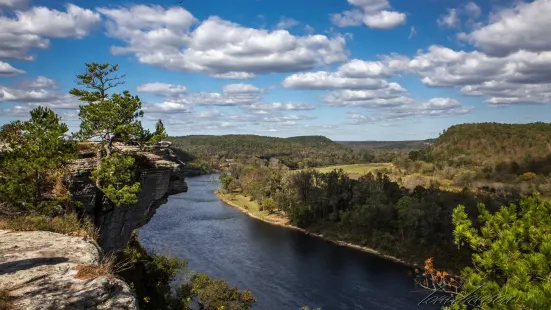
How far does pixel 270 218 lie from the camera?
99.8 m

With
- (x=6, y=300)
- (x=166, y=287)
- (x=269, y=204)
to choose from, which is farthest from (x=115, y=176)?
(x=269, y=204)

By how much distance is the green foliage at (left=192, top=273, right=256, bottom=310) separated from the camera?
3503 centimetres

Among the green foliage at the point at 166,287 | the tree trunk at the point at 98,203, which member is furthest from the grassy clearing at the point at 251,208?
the tree trunk at the point at 98,203

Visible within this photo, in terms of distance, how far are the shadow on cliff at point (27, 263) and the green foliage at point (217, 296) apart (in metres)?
24.6

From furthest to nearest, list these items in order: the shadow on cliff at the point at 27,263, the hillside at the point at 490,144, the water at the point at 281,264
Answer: the hillside at the point at 490,144 < the water at the point at 281,264 < the shadow on cliff at the point at 27,263

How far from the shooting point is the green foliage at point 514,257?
1247cm

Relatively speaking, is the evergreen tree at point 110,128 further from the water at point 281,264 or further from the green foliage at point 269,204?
the green foliage at point 269,204

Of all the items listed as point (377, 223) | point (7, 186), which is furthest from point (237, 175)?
point (7, 186)

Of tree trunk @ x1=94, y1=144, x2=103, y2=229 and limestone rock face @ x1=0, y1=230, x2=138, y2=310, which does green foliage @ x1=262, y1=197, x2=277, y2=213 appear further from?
limestone rock face @ x1=0, y1=230, x2=138, y2=310

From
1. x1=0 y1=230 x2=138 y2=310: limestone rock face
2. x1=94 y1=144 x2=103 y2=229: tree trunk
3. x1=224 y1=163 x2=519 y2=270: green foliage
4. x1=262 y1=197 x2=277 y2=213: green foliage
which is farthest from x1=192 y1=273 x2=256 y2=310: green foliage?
x1=262 y1=197 x2=277 y2=213: green foliage

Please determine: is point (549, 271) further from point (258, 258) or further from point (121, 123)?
point (258, 258)

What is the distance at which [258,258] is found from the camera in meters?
64.6

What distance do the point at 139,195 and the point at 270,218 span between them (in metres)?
74.8

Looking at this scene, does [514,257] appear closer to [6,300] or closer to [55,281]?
[55,281]
